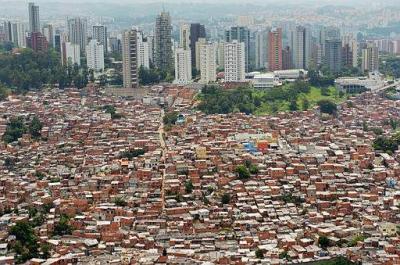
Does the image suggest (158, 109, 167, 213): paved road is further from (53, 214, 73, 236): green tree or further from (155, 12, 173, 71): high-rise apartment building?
(155, 12, 173, 71): high-rise apartment building

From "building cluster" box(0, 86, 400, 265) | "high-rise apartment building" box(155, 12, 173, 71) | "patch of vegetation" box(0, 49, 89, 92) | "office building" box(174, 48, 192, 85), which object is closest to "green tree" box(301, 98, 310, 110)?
"building cluster" box(0, 86, 400, 265)

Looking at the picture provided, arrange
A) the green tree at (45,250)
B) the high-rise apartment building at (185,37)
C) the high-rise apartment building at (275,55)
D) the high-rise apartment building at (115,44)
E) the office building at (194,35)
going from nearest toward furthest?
the green tree at (45,250)
the office building at (194,35)
the high-rise apartment building at (185,37)
the high-rise apartment building at (275,55)
the high-rise apartment building at (115,44)

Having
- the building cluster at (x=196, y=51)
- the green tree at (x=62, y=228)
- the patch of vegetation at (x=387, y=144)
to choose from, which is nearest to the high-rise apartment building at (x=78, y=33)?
the building cluster at (x=196, y=51)

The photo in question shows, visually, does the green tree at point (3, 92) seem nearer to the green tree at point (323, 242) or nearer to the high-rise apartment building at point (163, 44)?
the high-rise apartment building at point (163, 44)

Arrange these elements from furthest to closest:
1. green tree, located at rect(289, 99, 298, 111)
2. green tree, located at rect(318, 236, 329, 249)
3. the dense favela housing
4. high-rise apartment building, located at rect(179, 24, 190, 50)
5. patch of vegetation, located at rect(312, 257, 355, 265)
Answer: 1. high-rise apartment building, located at rect(179, 24, 190, 50)
2. green tree, located at rect(289, 99, 298, 111)
3. the dense favela housing
4. green tree, located at rect(318, 236, 329, 249)
5. patch of vegetation, located at rect(312, 257, 355, 265)

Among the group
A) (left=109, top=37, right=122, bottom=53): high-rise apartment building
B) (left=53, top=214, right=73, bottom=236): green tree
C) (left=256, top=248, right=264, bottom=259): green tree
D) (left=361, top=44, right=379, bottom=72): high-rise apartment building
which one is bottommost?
(left=256, top=248, right=264, bottom=259): green tree

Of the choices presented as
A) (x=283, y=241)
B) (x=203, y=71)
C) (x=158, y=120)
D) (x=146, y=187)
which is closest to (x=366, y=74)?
(x=203, y=71)
